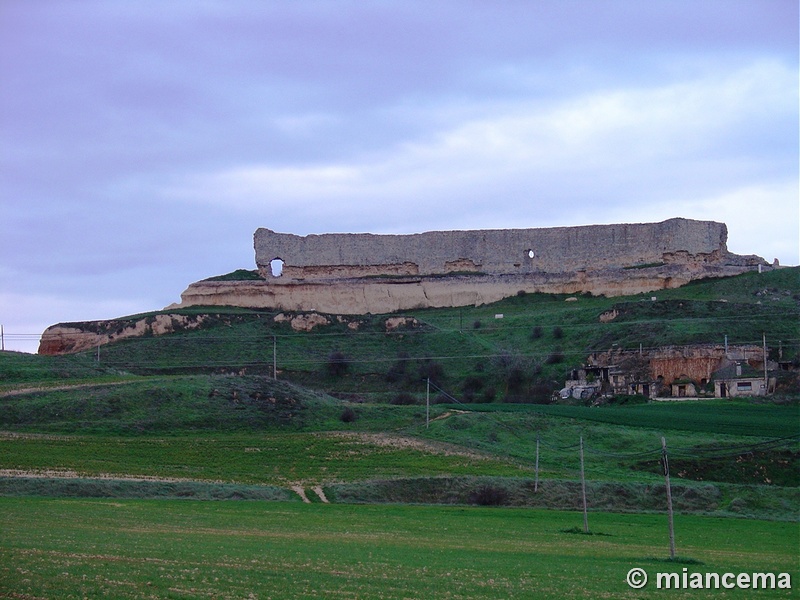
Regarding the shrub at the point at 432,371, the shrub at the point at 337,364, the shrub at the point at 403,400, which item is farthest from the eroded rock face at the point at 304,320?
the shrub at the point at 403,400

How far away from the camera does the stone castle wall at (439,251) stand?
237ft

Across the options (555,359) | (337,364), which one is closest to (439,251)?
(337,364)

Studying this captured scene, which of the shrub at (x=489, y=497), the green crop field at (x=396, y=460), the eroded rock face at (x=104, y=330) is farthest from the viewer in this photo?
the eroded rock face at (x=104, y=330)

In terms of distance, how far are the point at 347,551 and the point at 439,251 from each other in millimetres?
55849

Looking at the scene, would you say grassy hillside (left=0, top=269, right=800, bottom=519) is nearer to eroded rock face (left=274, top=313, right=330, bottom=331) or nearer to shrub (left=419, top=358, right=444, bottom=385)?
shrub (left=419, top=358, right=444, bottom=385)

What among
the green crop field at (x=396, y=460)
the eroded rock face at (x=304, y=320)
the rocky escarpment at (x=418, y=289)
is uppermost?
the rocky escarpment at (x=418, y=289)

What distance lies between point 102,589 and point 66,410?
99.1ft

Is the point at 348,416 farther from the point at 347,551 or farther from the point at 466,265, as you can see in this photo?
the point at 466,265

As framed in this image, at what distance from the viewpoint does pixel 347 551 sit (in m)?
18.2

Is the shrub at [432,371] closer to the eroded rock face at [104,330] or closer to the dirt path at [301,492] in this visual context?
the eroded rock face at [104,330]

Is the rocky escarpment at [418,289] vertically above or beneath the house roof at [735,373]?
above

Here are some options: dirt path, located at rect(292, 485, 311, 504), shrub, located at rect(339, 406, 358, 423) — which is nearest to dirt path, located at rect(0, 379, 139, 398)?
shrub, located at rect(339, 406, 358, 423)

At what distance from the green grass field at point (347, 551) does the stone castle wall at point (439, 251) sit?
4406cm

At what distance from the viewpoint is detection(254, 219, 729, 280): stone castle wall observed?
72.2 metres
